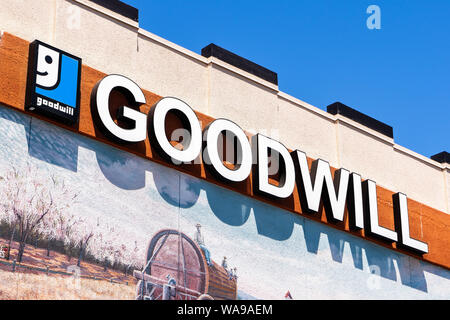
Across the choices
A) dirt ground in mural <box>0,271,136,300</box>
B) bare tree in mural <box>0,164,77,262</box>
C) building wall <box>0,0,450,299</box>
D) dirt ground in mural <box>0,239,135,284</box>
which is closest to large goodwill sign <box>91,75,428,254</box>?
building wall <box>0,0,450,299</box>

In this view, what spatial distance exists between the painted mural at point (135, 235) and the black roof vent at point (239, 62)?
12.3 feet

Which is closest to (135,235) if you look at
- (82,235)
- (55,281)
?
(82,235)

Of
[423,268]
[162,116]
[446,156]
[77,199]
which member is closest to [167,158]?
[162,116]

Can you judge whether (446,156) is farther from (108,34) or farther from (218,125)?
(108,34)

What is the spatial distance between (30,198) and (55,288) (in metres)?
1.81

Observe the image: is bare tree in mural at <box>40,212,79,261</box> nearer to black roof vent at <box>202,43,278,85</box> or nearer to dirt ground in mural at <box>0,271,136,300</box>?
dirt ground in mural at <box>0,271,136,300</box>

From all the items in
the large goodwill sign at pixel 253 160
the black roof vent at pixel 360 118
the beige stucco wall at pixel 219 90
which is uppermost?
the black roof vent at pixel 360 118

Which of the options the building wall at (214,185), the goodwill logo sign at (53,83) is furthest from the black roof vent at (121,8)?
the goodwill logo sign at (53,83)

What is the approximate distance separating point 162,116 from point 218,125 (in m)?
1.71

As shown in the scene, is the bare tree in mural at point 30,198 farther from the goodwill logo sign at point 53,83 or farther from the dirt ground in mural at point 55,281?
the goodwill logo sign at point 53,83

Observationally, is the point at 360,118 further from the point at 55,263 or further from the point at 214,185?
the point at 55,263

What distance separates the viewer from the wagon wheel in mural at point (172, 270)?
17812 mm

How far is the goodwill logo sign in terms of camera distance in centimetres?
1697

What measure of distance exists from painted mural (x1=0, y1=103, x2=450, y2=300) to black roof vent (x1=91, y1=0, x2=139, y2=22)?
371 centimetres
